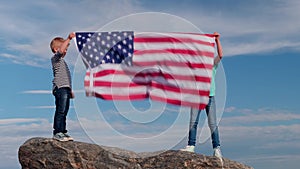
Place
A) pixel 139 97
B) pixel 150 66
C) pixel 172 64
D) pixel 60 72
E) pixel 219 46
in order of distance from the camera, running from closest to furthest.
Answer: pixel 139 97 < pixel 172 64 < pixel 150 66 < pixel 219 46 < pixel 60 72

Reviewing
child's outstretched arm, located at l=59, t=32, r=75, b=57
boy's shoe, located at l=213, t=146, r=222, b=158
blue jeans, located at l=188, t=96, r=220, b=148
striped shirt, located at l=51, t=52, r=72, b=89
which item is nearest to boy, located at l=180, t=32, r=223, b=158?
blue jeans, located at l=188, t=96, r=220, b=148

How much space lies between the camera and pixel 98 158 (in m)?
9.52

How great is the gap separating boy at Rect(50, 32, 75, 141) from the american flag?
1.01 meters

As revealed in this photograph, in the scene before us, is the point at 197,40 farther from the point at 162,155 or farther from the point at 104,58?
the point at 162,155

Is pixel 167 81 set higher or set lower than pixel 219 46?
lower

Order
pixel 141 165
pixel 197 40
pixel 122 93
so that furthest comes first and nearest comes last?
pixel 141 165
pixel 197 40
pixel 122 93

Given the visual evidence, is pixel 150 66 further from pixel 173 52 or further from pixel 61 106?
pixel 61 106

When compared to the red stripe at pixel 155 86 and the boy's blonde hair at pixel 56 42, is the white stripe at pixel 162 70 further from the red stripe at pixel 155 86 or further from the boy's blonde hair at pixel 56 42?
the boy's blonde hair at pixel 56 42

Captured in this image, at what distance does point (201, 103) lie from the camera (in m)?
8.70

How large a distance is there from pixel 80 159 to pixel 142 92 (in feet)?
7.30

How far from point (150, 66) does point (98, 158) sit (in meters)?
2.31

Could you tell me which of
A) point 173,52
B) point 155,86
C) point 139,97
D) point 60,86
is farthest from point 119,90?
point 60,86

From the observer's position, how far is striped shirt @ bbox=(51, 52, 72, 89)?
962cm

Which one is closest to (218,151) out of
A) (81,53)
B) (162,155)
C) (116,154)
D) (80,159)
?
(162,155)
